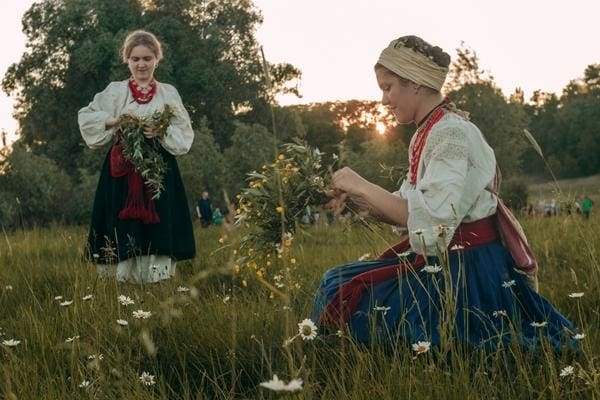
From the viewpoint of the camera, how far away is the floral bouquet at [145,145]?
5.89 meters

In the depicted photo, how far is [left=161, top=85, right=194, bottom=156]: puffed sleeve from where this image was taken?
6098 millimetres

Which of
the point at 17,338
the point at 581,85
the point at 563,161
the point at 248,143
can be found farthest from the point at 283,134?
the point at 581,85

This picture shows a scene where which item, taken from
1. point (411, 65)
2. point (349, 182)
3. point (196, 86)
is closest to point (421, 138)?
point (411, 65)

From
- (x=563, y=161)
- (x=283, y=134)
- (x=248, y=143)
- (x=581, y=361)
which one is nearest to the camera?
(x=581, y=361)

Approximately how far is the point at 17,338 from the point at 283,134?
31389 millimetres

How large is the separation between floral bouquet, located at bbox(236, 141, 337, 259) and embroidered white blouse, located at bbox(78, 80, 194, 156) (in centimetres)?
288

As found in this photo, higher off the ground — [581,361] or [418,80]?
[418,80]

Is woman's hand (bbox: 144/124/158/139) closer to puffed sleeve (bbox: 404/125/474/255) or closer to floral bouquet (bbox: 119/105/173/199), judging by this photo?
floral bouquet (bbox: 119/105/173/199)

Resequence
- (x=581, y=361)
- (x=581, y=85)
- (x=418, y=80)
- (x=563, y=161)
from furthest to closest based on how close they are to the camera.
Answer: (x=581, y=85), (x=563, y=161), (x=418, y=80), (x=581, y=361)

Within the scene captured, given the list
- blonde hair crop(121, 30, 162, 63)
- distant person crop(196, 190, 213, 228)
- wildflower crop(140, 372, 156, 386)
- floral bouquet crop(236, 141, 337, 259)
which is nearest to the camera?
wildflower crop(140, 372, 156, 386)

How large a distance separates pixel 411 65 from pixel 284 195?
0.73 meters

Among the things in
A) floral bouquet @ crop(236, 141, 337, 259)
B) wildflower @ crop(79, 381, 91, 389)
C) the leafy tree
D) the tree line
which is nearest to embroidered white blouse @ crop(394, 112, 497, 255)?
floral bouquet @ crop(236, 141, 337, 259)

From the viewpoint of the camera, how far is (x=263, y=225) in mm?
3307

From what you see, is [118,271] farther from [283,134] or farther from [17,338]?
[283,134]
